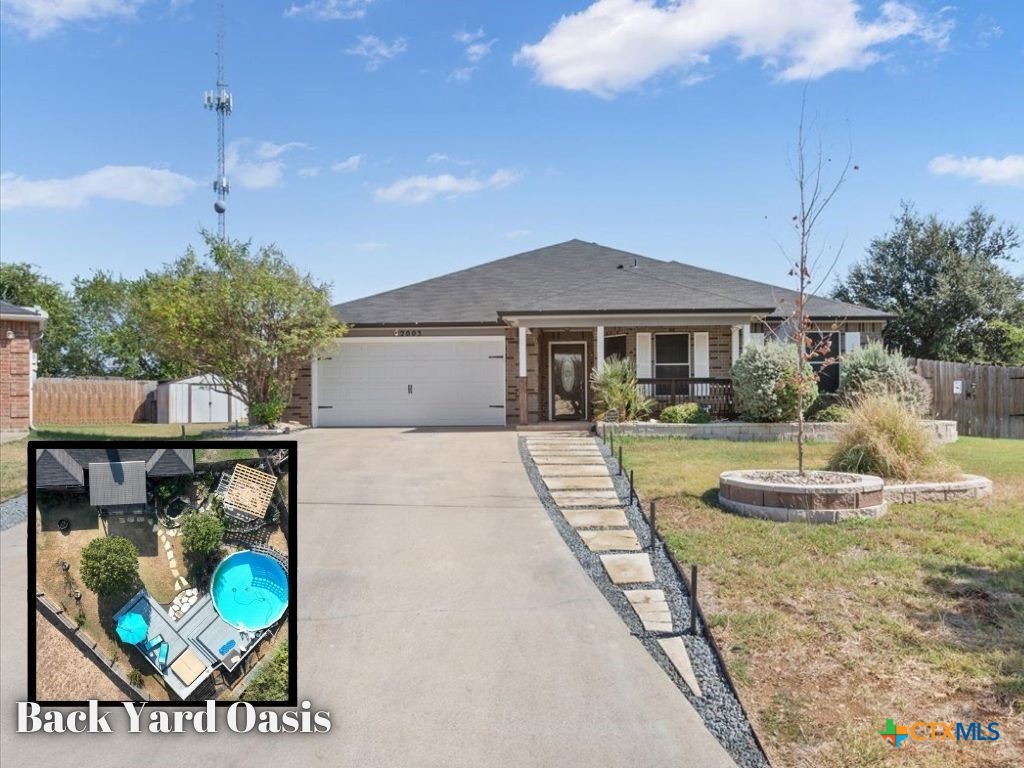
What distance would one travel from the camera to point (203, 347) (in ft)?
50.6

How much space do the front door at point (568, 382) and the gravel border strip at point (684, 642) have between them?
9287 mm

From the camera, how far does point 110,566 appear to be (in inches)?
49.9

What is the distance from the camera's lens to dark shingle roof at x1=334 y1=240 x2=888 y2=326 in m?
15.5

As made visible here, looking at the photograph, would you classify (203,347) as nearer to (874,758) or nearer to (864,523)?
(864,523)

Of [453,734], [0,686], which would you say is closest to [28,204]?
[0,686]

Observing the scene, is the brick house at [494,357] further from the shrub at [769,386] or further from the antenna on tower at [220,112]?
the antenna on tower at [220,112]

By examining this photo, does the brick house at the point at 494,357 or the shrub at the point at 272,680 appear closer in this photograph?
the shrub at the point at 272,680

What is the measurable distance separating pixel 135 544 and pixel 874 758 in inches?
133

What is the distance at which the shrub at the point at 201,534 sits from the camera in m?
1.30

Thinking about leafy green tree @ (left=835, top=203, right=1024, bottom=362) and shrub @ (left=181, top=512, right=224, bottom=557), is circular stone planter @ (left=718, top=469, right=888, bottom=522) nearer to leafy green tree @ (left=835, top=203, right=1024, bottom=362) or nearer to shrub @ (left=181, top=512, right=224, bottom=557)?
shrub @ (left=181, top=512, right=224, bottom=557)

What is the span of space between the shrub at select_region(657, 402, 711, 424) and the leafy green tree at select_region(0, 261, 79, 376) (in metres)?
36.1

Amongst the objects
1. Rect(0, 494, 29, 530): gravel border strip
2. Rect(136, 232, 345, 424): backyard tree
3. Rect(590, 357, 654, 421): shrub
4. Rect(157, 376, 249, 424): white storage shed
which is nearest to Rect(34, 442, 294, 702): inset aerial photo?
Rect(0, 494, 29, 530): gravel border strip

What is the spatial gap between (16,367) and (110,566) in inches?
790

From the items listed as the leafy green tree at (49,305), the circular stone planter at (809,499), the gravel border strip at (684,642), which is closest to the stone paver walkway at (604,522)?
the gravel border strip at (684,642)
